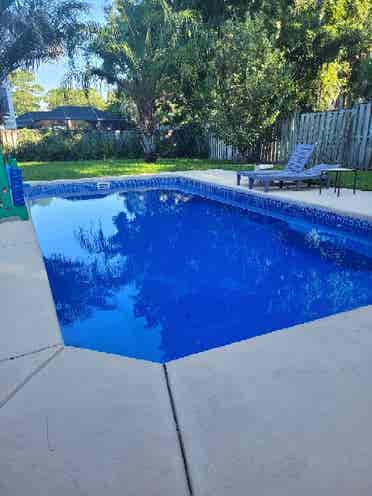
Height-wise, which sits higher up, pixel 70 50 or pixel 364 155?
pixel 70 50

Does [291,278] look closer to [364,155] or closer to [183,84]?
[364,155]

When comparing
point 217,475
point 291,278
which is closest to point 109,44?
point 291,278

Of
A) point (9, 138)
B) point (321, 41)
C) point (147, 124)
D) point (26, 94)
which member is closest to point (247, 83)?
point (147, 124)

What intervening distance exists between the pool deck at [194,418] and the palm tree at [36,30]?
15270 mm

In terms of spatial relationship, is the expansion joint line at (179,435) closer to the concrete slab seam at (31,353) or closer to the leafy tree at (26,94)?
the concrete slab seam at (31,353)

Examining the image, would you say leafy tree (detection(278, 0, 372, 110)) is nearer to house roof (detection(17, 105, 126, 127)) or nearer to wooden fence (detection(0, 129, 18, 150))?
wooden fence (detection(0, 129, 18, 150))

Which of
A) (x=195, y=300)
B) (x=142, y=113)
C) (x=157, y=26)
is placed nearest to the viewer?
(x=195, y=300)

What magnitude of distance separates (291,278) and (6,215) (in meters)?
5.61

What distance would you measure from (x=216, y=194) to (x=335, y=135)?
20.3 ft

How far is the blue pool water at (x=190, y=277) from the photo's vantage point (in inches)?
138

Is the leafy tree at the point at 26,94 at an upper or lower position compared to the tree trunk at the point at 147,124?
upper

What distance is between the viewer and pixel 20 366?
7.95 feet

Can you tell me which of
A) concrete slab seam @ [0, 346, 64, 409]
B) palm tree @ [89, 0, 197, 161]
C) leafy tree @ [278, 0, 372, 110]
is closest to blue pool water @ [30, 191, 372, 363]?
concrete slab seam @ [0, 346, 64, 409]

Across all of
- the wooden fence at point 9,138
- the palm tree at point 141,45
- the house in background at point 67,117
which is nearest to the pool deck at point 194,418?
the palm tree at point 141,45
